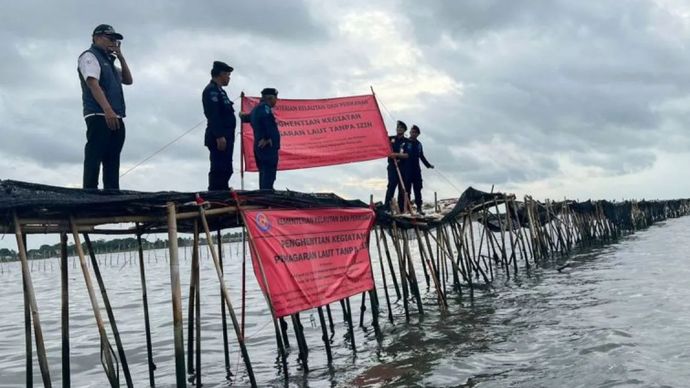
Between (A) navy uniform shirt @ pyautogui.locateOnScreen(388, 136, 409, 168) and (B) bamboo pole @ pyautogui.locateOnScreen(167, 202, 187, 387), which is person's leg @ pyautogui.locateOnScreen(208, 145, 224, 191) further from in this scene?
(A) navy uniform shirt @ pyautogui.locateOnScreen(388, 136, 409, 168)

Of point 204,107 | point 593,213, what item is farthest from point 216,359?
point 593,213

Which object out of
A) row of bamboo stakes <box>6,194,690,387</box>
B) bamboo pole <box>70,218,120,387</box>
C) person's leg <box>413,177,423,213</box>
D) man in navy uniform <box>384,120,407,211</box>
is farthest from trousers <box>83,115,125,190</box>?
person's leg <box>413,177,423,213</box>

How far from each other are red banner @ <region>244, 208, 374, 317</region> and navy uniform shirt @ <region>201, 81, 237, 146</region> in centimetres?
170

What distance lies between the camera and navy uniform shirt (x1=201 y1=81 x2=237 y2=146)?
318 inches

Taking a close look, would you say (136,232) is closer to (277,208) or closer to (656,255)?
(277,208)

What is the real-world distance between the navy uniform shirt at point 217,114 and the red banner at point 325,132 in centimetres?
224

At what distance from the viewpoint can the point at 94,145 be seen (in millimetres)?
6469

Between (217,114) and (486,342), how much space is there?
5188mm

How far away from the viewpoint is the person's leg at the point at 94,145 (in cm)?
647

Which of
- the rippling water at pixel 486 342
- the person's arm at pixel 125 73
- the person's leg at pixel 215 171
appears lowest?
the rippling water at pixel 486 342

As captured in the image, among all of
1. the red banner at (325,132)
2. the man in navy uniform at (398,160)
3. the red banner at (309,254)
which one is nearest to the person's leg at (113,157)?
the red banner at (309,254)

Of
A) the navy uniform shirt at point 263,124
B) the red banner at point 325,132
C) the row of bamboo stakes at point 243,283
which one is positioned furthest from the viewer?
the red banner at point 325,132

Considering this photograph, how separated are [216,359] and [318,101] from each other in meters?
4.83

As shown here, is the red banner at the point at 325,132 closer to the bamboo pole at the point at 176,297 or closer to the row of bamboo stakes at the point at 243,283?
the row of bamboo stakes at the point at 243,283
